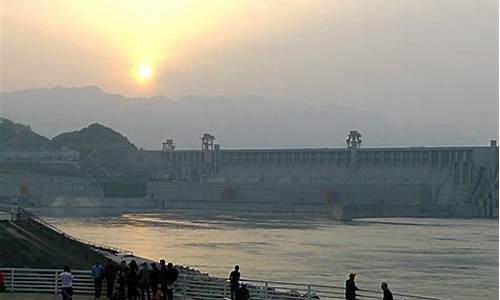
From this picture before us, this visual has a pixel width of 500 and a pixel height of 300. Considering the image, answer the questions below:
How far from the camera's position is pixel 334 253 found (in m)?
44.3

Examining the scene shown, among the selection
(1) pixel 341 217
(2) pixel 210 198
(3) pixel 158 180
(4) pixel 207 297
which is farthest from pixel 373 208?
(4) pixel 207 297

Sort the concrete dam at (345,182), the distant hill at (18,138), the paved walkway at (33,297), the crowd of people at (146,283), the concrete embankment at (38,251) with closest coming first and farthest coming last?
the crowd of people at (146,283), the paved walkway at (33,297), the concrete embankment at (38,251), the concrete dam at (345,182), the distant hill at (18,138)

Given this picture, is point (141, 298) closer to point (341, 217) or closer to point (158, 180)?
point (341, 217)

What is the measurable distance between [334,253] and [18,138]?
4918 inches

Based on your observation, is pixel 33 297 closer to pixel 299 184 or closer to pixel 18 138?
pixel 299 184

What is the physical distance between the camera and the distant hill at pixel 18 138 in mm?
154000

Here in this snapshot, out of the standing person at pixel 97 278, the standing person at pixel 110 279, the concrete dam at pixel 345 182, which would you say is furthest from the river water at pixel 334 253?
the concrete dam at pixel 345 182

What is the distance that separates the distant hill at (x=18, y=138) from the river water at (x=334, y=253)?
94.4 meters

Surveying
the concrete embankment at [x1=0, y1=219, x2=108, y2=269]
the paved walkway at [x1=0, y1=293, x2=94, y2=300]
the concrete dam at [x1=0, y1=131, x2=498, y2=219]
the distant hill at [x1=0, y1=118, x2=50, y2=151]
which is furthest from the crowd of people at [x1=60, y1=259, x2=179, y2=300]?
the distant hill at [x1=0, y1=118, x2=50, y2=151]

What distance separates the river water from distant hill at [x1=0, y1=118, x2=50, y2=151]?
94368 mm

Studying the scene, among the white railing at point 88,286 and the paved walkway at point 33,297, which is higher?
the white railing at point 88,286

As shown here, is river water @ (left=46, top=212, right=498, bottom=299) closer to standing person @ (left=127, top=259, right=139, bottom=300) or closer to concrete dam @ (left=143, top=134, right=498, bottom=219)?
standing person @ (left=127, top=259, right=139, bottom=300)

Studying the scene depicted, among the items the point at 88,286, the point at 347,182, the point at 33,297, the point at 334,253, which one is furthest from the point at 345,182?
the point at 33,297

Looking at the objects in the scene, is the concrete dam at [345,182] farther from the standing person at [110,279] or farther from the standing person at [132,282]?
the standing person at [132,282]
